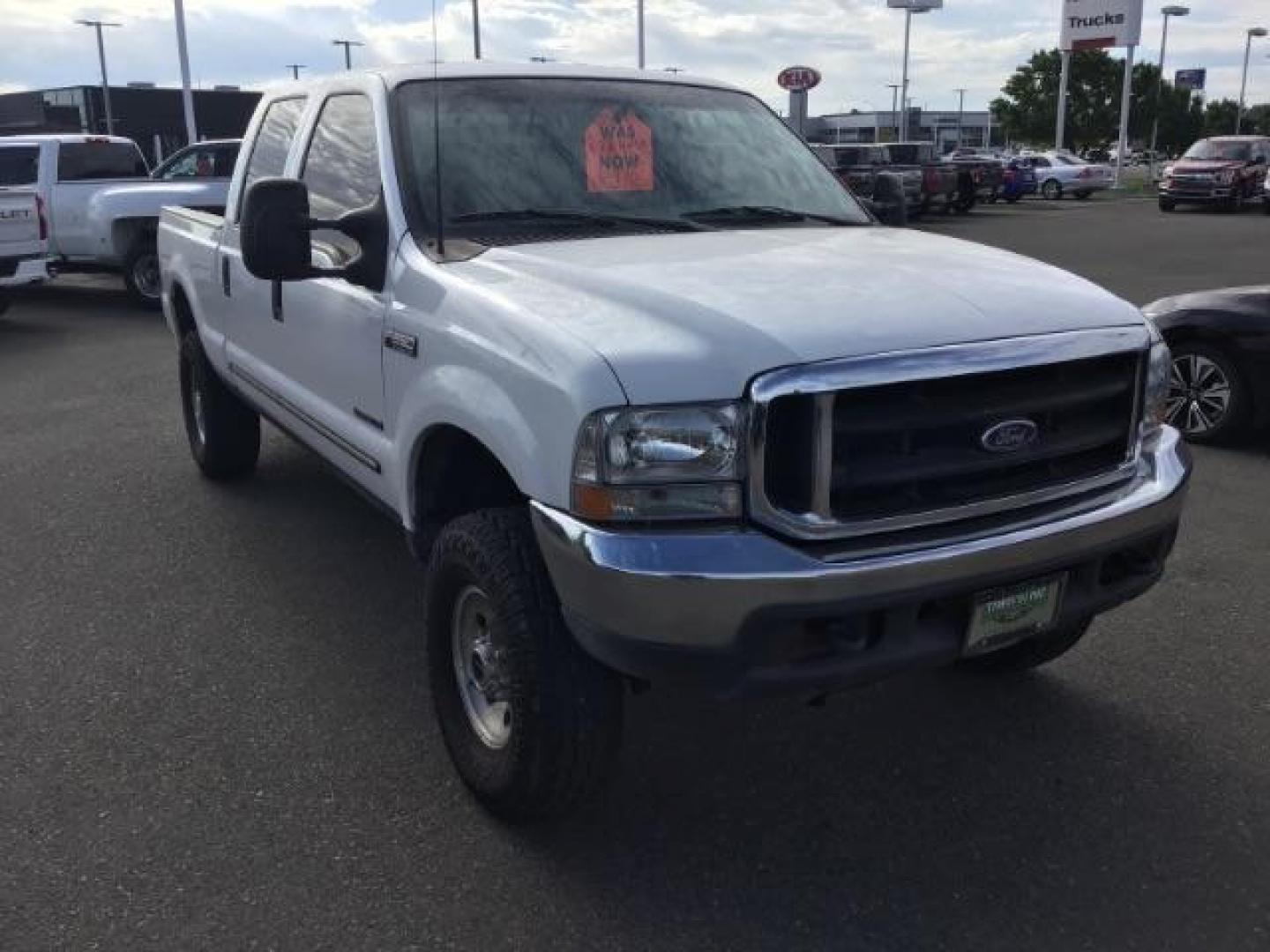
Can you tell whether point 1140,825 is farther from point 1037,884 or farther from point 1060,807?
Answer: point 1037,884

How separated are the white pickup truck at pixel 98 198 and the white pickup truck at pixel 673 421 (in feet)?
33.8

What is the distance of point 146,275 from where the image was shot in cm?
1362

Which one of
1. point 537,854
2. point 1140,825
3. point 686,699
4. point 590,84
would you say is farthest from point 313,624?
point 1140,825

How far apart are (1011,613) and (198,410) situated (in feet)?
15.8

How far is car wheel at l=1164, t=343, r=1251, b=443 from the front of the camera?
22.0 feet

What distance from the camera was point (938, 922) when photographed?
9.00ft

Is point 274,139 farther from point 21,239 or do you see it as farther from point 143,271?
point 143,271

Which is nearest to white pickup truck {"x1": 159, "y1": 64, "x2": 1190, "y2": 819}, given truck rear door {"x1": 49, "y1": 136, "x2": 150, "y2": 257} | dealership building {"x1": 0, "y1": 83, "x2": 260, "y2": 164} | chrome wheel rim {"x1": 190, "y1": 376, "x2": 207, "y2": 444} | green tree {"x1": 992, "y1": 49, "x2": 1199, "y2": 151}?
chrome wheel rim {"x1": 190, "y1": 376, "x2": 207, "y2": 444}

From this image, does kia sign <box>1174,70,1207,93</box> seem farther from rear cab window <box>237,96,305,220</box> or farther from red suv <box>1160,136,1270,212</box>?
rear cab window <box>237,96,305,220</box>

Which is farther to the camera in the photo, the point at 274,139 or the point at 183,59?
the point at 183,59

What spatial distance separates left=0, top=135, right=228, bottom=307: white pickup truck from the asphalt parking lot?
922 cm

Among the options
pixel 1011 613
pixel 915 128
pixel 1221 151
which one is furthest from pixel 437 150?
pixel 915 128

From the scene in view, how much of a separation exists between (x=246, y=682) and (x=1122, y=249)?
19.4 m

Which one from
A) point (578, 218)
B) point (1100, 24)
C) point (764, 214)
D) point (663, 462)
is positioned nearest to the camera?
point (663, 462)
